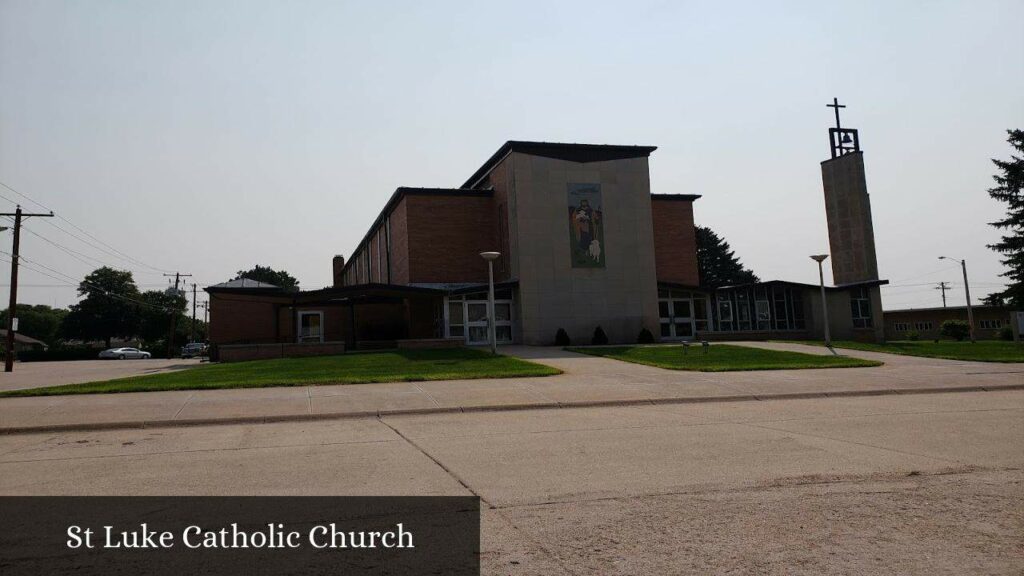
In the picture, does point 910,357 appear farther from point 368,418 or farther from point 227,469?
point 227,469

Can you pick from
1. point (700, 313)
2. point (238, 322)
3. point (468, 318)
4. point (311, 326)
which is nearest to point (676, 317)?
point (700, 313)

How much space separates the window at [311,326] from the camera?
145ft

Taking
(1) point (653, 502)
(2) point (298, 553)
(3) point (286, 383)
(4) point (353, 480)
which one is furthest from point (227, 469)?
(3) point (286, 383)

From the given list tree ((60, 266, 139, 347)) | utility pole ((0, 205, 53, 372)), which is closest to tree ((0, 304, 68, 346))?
tree ((60, 266, 139, 347))

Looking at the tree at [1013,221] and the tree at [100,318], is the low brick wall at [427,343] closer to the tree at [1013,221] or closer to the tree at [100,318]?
the tree at [1013,221]

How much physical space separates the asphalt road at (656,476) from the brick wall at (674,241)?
114 ft

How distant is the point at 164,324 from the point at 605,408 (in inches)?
3415

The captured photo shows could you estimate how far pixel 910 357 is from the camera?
25.2m

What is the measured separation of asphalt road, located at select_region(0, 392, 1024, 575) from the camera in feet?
15.4

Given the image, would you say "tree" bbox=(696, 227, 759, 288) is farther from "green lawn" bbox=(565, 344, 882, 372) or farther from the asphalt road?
the asphalt road

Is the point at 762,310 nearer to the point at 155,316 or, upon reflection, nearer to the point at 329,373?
the point at 329,373

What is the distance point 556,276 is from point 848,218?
23031 millimetres

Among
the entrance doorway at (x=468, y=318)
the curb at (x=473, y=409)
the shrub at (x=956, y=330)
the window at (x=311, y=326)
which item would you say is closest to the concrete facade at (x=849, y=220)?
the shrub at (x=956, y=330)

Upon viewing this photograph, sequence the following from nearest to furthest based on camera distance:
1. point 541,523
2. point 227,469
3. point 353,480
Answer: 1. point 541,523
2. point 353,480
3. point 227,469
